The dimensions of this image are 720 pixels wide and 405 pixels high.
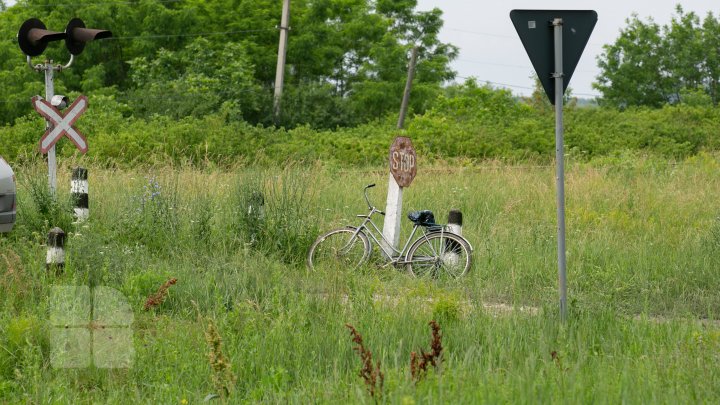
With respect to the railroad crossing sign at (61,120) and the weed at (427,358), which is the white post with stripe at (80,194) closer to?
the railroad crossing sign at (61,120)

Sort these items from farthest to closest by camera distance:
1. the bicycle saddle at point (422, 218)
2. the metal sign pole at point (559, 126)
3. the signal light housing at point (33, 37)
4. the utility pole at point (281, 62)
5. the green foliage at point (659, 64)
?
the green foliage at point (659, 64) < the utility pole at point (281, 62) < the signal light housing at point (33, 37) < the bicycle saddle at point (422, 218) < the metal sign pole at point (559, 126)

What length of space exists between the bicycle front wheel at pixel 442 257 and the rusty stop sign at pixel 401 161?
1100mm

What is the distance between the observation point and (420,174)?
→ 19453 millimetres

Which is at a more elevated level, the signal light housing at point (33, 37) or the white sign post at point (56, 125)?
the signal light housing at point (33, 37)

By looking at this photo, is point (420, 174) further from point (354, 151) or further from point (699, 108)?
point (699, 108)

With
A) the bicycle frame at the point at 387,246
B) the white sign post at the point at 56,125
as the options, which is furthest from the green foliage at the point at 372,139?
the bicycle frame at the point at 387,246

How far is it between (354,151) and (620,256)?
16066mm

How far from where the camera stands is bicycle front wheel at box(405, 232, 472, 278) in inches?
415

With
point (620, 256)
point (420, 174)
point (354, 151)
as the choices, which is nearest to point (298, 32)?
point (354, 151)

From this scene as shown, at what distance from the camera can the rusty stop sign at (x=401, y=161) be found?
38.5ft

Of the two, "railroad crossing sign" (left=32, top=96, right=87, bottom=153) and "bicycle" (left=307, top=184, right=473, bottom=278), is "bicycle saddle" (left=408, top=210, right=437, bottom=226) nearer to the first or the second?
"bicycle" (left=307, top=184, right=473, bottom=278)

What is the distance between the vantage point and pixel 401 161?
11805mm

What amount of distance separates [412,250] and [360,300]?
2.89 m

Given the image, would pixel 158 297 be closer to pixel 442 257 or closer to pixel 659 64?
pixel 442 257
